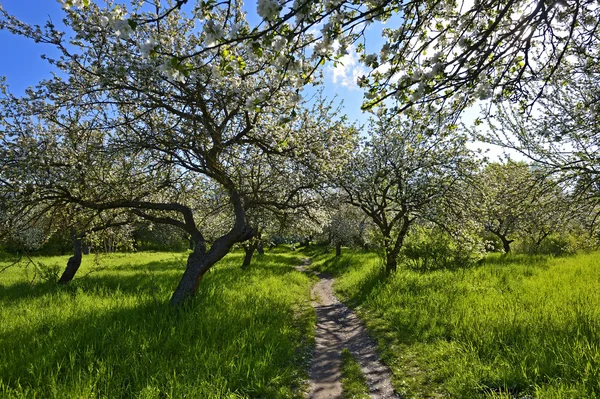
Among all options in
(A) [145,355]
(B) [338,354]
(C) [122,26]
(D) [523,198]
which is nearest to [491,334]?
(B) [338,354]

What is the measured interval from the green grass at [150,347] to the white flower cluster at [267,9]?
16.3ft

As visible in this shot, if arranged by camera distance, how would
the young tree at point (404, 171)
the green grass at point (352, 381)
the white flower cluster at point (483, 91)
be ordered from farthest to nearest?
the young tree at point (404, 171)
the green grass at point (352, 381)
the white flower cluster at point (483, 91)

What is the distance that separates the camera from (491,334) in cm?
665

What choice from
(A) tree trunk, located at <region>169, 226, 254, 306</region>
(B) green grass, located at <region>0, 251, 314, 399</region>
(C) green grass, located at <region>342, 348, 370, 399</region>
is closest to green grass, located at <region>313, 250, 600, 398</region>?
(C) green grass, located at <region>342, 348, 370, 399</region>

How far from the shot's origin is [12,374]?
16.8ft

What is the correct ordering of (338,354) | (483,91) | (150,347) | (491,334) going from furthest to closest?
(338,354) < (491,334) < (150,347) < (483,91)

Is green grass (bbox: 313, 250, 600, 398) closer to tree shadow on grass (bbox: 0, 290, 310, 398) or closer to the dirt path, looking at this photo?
the dirt path

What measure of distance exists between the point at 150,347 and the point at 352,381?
3984 millimetres

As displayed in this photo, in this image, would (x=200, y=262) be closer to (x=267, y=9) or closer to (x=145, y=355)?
(x=145, y=355)

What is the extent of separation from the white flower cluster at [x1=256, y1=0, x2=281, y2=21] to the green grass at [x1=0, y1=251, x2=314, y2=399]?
195 inches

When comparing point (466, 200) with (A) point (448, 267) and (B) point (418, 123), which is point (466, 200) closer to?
(A) point (448, 267)

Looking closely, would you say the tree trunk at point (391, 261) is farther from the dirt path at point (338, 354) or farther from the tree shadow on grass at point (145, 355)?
the tree shadow on grass at point (145, 355)

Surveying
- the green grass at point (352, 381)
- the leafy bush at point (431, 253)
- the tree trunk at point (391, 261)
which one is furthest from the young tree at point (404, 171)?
the green grass at point (352, 381)

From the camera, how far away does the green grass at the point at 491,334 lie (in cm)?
504
